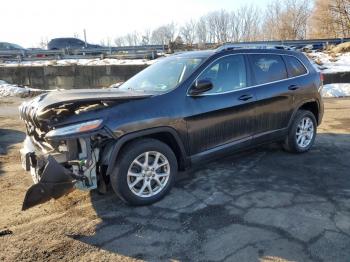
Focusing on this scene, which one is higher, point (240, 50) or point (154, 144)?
point (240, 50)

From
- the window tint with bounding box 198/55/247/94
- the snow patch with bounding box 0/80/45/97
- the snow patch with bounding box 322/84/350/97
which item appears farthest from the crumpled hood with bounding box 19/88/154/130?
the snow patch with bounding box 0/80/45/97

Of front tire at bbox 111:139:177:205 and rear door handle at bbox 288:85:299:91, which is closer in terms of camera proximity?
front tire at bbox 111:139:177:205

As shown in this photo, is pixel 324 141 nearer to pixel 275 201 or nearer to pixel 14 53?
pixel 275 201

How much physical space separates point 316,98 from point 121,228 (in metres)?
4.15

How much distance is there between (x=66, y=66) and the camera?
60.8 ft

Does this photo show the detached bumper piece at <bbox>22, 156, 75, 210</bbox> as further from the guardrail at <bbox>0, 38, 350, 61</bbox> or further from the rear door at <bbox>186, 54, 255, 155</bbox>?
the guardrail at <bbox>0, 38, 350, 61</bbox>

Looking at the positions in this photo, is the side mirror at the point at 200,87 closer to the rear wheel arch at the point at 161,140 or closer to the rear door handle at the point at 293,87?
the rear wheel arch at the point at 161,140

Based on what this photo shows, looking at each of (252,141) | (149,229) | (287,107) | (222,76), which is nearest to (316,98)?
(287,107)

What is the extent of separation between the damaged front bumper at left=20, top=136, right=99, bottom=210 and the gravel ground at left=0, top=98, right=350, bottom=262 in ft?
1.31

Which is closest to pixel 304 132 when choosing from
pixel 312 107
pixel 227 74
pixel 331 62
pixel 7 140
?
pixel 312 107

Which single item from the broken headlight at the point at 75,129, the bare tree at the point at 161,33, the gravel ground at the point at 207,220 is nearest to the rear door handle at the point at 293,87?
the gravel ground at the point at 207,220

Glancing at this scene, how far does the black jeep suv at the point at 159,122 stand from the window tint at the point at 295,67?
25 mm

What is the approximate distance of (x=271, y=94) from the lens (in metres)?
5.53

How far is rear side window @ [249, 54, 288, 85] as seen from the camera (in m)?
5.44
